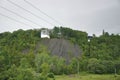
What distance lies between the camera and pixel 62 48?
112 m

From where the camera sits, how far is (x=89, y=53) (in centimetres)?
11512

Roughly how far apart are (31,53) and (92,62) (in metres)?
22.6

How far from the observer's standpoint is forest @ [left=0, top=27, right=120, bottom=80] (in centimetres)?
9506

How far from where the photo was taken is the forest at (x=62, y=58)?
312 feet

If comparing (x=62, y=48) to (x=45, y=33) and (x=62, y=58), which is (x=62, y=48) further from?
(x=45, y=33)

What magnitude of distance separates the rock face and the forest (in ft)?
6.59

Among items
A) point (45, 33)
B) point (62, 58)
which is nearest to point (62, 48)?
point (62, 58)

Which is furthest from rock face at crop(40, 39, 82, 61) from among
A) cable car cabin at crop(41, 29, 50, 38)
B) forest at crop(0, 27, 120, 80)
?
cable car cabin at crop(41, 29, 50, 38)

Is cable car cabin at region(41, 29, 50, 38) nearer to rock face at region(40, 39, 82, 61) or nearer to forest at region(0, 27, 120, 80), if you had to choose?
forest at region(0, 27, 120, 80)

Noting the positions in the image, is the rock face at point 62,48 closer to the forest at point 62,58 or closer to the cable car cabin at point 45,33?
the forest at point 62,58

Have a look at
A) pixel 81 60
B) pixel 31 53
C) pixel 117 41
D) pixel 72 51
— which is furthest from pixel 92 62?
pixel 117 41

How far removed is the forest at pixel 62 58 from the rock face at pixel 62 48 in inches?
79.1

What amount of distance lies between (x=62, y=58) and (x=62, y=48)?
10.4 meters

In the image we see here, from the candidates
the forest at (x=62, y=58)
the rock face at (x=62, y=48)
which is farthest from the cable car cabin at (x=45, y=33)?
the rock face at (x=62, y=48)
